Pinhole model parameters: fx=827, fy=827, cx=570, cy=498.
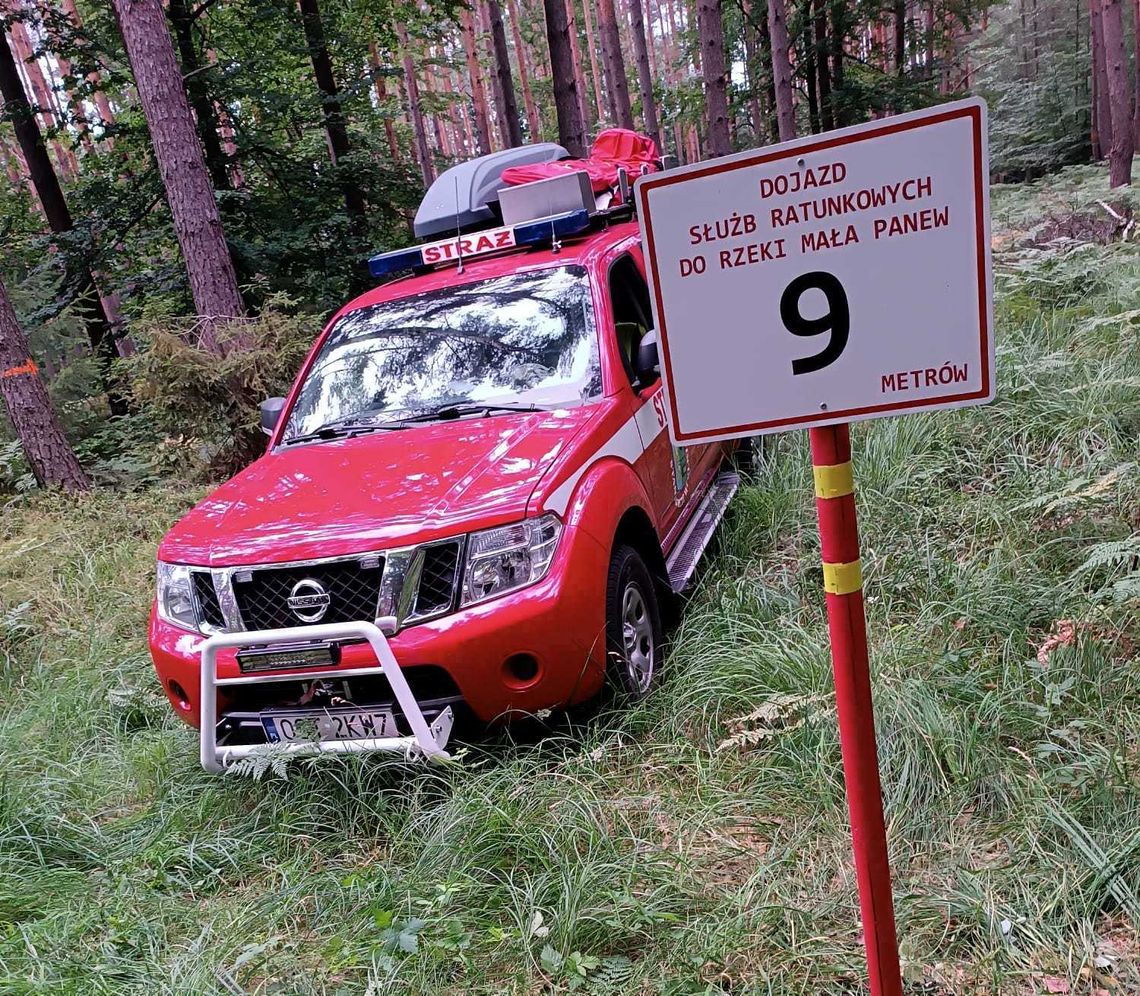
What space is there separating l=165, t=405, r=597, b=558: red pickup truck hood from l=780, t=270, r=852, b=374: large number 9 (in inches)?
62.1

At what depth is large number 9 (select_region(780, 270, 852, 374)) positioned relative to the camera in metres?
1.51

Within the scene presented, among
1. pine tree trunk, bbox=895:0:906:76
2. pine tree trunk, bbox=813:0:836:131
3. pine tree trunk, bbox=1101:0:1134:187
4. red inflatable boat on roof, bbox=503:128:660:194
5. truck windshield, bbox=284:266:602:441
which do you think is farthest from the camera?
pine tree trunk, bbox=895:0:906:76

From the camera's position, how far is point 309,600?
3.03 m

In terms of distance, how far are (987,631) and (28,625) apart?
5.57 metres

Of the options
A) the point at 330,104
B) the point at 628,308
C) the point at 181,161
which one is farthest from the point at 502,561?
the point at 330,104

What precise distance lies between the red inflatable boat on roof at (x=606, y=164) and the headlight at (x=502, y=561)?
3.13 m

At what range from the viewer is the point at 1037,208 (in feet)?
50.0

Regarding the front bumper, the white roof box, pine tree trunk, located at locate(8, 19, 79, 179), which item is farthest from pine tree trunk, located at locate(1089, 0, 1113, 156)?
pine tree trunk, located at locate(8, 19, 79, 179)

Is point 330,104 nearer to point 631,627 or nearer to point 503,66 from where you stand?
point 503,66

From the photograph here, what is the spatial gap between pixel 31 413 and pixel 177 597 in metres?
6.02

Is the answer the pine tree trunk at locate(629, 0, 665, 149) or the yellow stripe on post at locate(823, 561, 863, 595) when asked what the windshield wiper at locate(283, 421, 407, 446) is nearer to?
the yellow stripe on post at locate(823, 561, 863, 595)

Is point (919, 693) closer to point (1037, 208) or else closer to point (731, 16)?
point (1037, 208)

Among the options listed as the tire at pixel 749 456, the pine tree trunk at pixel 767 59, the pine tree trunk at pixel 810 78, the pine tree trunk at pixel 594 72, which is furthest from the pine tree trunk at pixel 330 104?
the pine tree trunk at pixel 594 72

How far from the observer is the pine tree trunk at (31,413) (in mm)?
7906
